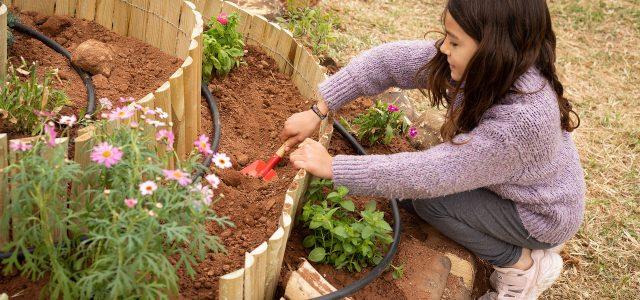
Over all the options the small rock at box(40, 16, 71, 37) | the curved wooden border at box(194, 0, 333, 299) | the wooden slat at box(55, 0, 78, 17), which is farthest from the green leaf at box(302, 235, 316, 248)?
the wooden slat at box(55, 0, 78, 17)

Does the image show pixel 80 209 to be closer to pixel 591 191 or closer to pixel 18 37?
pixel 18 37

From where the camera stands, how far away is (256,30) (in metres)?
3.63

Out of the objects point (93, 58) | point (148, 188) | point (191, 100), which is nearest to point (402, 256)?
point (191, 100)

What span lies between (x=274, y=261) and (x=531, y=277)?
→ 1235 millimetres

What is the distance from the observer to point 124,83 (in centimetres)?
314

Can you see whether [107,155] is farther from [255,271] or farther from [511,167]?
[511,167]

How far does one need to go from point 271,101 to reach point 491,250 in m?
1.34

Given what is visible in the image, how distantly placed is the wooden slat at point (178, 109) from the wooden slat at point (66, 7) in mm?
1242

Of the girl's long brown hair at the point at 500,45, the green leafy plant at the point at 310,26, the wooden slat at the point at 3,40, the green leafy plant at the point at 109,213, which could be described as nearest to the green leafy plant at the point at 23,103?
the wooden slat at the point at 3,40

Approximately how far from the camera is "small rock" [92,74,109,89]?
3045mm

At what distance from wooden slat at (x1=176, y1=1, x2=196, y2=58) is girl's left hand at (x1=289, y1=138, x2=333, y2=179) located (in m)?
0.99

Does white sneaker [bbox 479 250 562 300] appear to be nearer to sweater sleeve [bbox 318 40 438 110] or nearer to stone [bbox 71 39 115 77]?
sweater sleeve [bbox 318 40 438 110]

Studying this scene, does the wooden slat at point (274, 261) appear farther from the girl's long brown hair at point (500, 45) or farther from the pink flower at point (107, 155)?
the girl's long brown hair at point (500, 45)

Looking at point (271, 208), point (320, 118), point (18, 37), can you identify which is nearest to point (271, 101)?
point (320, 118)
